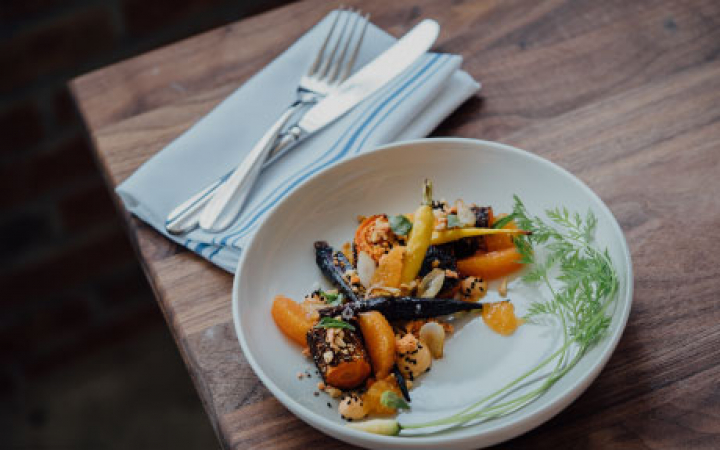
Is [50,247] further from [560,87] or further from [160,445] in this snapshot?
[560,87]

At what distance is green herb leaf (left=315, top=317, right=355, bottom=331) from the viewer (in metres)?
0.87

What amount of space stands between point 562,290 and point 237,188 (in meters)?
0.47


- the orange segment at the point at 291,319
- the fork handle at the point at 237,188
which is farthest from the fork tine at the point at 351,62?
the orange segment at the point at 291,319

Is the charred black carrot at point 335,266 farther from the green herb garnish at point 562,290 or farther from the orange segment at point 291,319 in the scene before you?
the green herb garnish at point 562,290

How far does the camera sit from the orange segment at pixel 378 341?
876 mm

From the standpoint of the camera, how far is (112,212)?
208 cm

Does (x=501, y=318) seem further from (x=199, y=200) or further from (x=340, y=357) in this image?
(x=199, y=200)

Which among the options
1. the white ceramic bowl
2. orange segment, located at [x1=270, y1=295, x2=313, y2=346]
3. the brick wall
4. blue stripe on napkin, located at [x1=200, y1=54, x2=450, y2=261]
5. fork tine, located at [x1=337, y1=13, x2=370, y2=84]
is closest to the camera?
the white ceramic bowl

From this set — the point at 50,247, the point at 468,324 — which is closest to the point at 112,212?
the point at 50,247

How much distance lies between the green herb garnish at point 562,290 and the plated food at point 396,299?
0.08ft

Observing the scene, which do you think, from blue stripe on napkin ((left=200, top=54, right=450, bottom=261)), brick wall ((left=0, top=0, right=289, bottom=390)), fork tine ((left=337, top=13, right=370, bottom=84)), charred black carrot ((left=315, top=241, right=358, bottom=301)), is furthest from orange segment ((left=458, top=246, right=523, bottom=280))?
brick wall ((left=0, top=0, right=289, bottom=390))

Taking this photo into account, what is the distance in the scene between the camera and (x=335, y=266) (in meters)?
1.00

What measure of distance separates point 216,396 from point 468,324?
30cm

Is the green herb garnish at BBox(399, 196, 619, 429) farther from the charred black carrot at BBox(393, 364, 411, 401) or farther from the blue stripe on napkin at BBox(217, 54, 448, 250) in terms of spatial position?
the blue stripe on napkin at BBox(217, 54, 448, 250)
